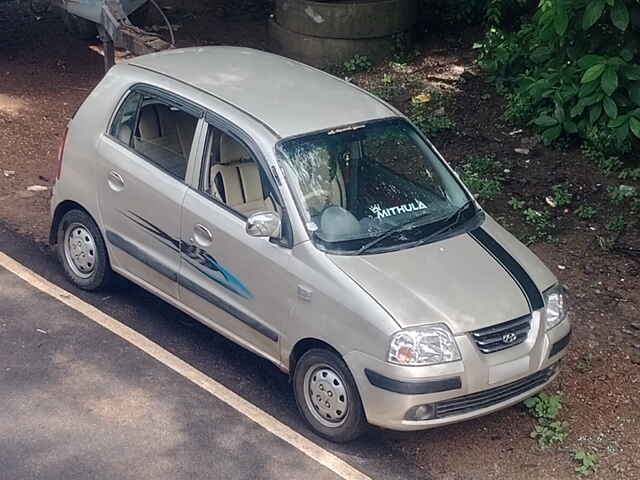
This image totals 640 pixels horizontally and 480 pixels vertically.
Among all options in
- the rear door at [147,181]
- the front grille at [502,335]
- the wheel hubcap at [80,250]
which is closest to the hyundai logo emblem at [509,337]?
the front grille at [502,335]

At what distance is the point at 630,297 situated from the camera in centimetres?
779

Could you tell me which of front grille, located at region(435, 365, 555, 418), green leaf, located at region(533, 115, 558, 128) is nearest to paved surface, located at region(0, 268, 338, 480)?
front grille, located at region(435, 365, 555, 418)

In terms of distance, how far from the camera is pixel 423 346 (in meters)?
5.72

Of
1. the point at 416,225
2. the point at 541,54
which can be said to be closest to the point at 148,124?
the point at 416,225

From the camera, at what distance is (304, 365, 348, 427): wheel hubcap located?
6.01m

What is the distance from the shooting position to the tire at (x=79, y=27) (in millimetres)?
13484

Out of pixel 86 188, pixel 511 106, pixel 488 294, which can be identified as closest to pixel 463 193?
pixel 488 294

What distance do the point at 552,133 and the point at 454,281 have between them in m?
4.29

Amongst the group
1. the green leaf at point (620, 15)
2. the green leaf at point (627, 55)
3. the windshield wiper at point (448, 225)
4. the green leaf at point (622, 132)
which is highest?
the green leaf at point (620, 15)

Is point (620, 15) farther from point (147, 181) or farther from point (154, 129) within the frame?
point (147, 181)

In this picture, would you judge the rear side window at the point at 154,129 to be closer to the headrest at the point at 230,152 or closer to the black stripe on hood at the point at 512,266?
the headrest at the point at 230,152

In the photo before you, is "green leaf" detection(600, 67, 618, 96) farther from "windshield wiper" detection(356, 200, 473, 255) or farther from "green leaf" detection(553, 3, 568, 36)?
"windshield wiper" detection(356, 200, 473, 255)

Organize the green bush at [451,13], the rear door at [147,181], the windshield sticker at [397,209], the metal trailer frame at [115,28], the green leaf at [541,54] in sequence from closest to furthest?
the windshield sticker at [397,209] → the rear door at [147,181] → the metal trailer frame at [115,28] → the green leaf at [541,54] → the green bush at [451,13]

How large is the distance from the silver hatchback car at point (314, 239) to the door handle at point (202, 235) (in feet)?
0.04
